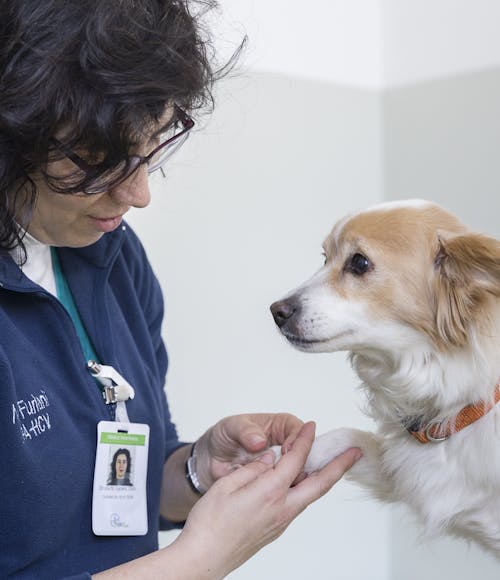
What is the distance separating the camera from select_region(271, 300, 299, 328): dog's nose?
4.16 ft

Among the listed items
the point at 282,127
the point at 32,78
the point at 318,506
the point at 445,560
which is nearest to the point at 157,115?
the point at 32,78

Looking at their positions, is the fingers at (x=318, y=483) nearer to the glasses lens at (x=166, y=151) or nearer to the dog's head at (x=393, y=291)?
the dog's head at (x=393, y=291)

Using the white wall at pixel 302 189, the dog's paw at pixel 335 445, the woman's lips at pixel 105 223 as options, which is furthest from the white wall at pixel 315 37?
the dog's paw at pixel 335 445

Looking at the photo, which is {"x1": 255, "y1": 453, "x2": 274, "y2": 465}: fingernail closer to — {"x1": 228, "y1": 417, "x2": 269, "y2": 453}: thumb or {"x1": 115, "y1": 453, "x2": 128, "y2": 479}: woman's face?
{"x1": 228, "y1": 417, "x2": 269, "y2": 453}: thumb

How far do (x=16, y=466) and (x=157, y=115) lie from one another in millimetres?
489

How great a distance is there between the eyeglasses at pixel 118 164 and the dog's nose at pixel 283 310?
0.30 metres

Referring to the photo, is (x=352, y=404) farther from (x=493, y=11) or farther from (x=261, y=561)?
(x=493, y=11)

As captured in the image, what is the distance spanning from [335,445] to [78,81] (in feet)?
2.27

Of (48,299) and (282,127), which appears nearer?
(48,299)

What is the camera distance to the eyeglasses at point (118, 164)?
1043mm

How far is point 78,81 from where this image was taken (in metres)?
1.01

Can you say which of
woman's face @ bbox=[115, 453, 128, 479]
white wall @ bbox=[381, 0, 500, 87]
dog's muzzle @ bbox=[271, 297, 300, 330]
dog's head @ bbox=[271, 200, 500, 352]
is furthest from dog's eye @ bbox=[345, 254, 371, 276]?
white wall @ bbox=[381, 0, 500, 87]

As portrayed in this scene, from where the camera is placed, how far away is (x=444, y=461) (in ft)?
3.98

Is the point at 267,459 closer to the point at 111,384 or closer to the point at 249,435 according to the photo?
the point at 249,435
